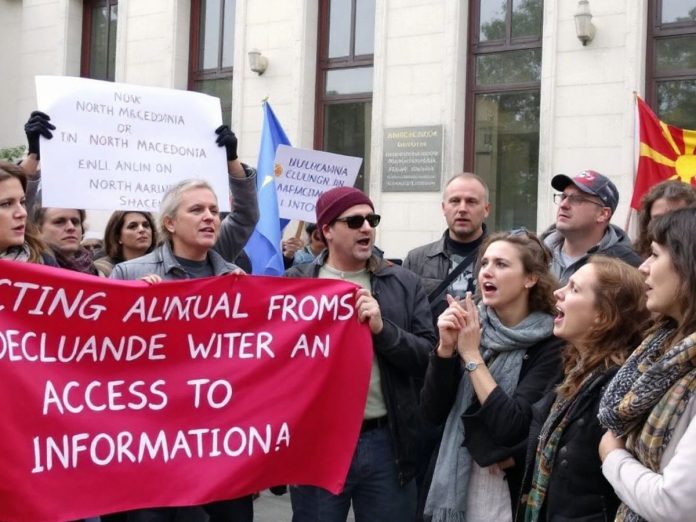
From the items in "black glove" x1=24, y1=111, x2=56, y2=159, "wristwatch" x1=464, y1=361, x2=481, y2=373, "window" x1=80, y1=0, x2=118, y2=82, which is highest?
"window" x1=80, y1=0, x2=118, y2=82

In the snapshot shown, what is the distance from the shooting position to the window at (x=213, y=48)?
565 inches

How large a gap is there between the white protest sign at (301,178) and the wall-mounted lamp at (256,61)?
570cm

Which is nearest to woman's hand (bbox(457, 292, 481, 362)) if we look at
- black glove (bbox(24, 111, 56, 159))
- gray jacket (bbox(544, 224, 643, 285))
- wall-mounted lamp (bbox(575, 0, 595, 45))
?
gray jacket (bbox(544, 224, 643, 285))

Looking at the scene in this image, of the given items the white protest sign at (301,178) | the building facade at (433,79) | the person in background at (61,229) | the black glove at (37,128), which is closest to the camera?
the black glove at (37,128)

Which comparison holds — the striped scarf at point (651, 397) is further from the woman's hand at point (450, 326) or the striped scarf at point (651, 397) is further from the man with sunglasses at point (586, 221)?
the man with sunglasses at point (586, 221)

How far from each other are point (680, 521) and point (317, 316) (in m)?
1.84

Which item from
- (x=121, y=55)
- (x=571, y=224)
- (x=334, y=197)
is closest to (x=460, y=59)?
(x=121, y=55)

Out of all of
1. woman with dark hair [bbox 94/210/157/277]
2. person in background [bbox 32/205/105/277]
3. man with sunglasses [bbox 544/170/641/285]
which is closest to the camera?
man with sunglasses [bbox 544/170/641/285]

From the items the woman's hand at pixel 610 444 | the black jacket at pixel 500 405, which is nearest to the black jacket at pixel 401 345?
the black jacket at pixel 500 405

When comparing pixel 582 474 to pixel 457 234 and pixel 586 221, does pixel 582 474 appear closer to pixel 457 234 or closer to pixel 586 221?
pixel 586 221

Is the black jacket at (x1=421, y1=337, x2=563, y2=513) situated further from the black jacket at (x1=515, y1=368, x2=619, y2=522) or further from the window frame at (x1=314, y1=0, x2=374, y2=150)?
the window frame at (x1=314, y1=0, x2=374, y2=150)

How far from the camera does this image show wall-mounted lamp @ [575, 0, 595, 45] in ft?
34.3

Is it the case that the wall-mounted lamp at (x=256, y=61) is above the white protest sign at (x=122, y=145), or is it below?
Answer: above

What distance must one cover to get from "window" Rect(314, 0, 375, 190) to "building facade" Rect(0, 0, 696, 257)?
0.02 m
